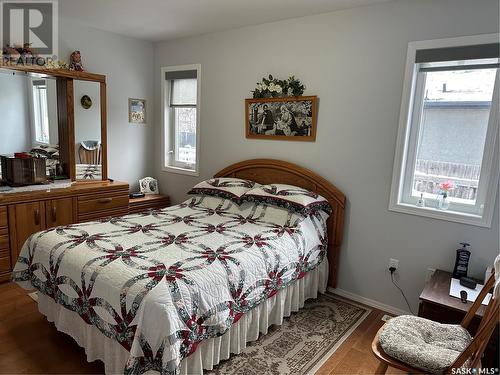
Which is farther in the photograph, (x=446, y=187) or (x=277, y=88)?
(x=277, y=88)

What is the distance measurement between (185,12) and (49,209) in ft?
7.44

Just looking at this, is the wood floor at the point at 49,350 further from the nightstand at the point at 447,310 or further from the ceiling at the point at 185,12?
the ceiling at the point at 185,12

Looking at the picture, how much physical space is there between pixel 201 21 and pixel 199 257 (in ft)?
8.15

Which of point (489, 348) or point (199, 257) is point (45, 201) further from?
point (489, 348)

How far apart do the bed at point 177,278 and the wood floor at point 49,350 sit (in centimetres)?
15

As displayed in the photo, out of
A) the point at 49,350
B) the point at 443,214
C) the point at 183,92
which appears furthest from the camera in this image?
the point at 183,92

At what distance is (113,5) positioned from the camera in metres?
2.98

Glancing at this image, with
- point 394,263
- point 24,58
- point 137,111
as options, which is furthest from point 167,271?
point 137,111

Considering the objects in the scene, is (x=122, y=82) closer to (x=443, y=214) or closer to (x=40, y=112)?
(x=40, y=112)

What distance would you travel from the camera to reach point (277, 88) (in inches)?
127

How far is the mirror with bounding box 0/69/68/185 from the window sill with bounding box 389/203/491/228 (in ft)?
11.0

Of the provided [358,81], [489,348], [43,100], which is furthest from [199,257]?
[43,100]

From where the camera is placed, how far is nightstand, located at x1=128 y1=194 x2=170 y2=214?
4008 mm

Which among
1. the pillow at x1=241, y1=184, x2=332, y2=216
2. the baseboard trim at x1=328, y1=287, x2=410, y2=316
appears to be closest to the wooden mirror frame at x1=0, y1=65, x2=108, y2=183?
the pillow at x1=241, y1=184, x2=332, y2=216
